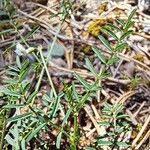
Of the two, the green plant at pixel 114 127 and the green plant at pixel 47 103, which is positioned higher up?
the green plant at pixel 47 103

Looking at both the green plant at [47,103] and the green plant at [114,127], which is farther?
the green plant at [114,127]

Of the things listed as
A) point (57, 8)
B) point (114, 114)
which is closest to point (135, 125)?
point (114, 114)

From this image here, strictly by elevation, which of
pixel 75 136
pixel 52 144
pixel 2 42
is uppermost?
pixel 2 42

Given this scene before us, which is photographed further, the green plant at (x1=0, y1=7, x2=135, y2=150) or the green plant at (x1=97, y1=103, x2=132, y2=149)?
the green plant at (x1=97, y1=103, x2=132, y2=149)

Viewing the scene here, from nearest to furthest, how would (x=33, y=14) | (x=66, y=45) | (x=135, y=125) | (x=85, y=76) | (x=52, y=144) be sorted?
(x=52, y=144)
(x=135, y=125)
(x=85, y=76)
(x=66, y=45)
(x=33, y=14)

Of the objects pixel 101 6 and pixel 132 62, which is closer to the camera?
pixel 132 62

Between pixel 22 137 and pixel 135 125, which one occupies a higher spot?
pixel 22 137

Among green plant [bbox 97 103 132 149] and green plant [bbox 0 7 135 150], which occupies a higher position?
green plant [bbox 0 7 135 150]

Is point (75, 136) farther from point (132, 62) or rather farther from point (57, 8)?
point (57, 8)

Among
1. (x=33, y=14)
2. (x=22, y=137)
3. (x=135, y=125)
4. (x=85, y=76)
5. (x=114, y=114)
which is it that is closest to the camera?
(x=22, y=137)
